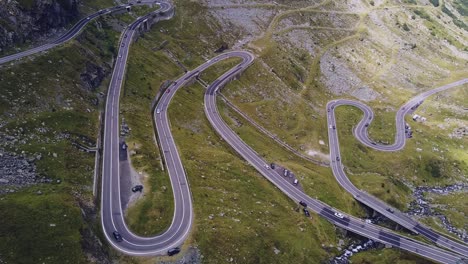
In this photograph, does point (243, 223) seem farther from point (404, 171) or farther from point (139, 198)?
point (404, 171)

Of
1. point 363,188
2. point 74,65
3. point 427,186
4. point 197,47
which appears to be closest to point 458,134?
point 427,186

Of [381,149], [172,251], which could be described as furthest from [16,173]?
[381,149]

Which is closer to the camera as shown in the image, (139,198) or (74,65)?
(139,198)

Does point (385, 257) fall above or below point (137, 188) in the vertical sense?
below

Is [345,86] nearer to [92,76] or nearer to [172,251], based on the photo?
[92,76]

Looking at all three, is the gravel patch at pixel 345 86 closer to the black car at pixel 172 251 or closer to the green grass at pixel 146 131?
the green grass at pixel 146 131

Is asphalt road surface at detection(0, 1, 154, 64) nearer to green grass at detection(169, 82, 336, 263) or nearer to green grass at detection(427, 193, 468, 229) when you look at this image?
green grass at detection(169, 82, 336, 263)

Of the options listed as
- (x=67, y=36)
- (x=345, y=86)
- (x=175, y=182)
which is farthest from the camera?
(x=345, y=86)
